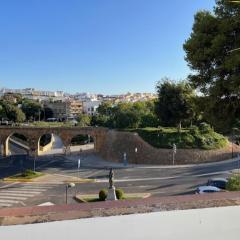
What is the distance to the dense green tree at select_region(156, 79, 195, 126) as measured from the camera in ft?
181

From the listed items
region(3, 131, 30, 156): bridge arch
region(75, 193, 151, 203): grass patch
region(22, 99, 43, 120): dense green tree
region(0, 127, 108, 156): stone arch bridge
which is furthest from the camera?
region(22, 99, 43, 120): dense green tree

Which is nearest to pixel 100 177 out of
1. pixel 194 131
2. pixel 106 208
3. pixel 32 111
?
pixel 194 131

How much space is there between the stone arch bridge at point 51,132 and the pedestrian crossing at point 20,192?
22.4m

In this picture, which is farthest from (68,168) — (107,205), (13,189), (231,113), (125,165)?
(107,205)

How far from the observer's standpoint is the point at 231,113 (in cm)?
1656

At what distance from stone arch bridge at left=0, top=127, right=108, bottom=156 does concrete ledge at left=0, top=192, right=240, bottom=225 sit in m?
58.3

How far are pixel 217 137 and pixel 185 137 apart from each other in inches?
177

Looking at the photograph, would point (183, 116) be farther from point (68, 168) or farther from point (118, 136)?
point (68, 168)

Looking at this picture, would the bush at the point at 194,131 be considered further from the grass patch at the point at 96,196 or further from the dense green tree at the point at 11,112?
the dense green tree at the point at 11,112

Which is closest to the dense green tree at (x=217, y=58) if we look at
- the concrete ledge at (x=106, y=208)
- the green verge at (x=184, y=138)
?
the concrete ledge at (x=106, y=208)

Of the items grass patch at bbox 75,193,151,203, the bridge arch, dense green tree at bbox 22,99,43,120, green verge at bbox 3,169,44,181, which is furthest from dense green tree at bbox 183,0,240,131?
dense green tree at bbox 22,99,43,120

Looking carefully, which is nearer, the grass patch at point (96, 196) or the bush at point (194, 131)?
the grass patch at point (96, 196)

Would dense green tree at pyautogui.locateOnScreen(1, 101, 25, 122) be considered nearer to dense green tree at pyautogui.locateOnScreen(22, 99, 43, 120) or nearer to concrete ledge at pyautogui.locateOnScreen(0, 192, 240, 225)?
dense green tree at pyautogui.locateOnScreen(22, 99, 43, 120)

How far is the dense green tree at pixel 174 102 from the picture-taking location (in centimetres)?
5528
